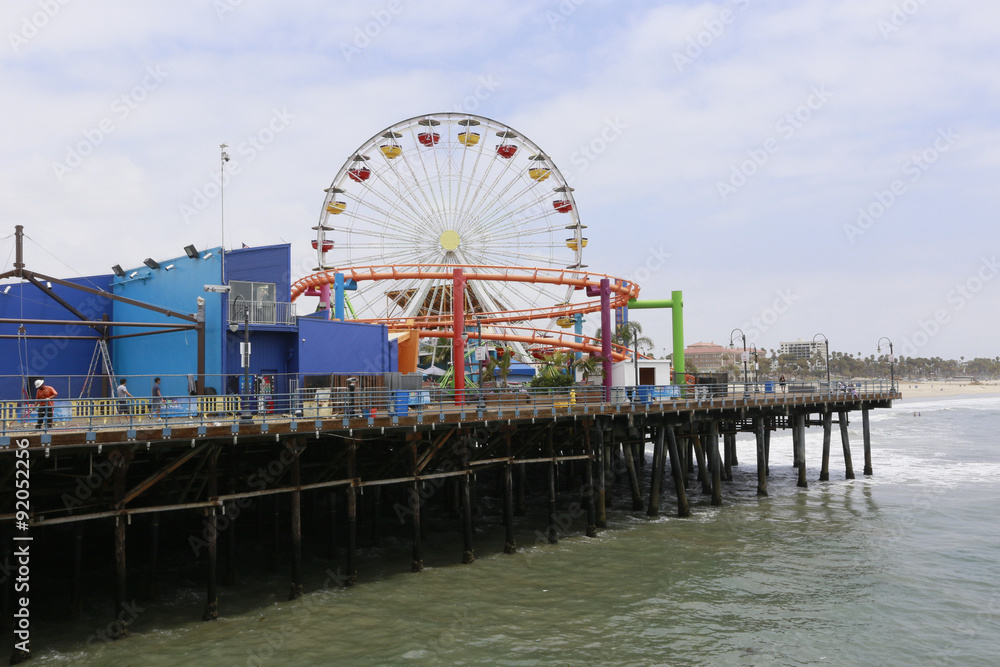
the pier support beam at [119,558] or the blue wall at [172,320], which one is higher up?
the blue wall at [172,320]

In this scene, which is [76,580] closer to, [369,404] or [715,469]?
[369,404]

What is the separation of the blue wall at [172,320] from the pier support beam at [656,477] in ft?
59.9

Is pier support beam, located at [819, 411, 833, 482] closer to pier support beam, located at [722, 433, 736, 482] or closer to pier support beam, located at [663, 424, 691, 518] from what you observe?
pier support beam, located at [722, 433, 736, 482]

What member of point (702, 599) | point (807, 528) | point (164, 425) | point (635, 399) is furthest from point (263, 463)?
point (807, 528)

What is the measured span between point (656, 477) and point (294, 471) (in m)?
17.9

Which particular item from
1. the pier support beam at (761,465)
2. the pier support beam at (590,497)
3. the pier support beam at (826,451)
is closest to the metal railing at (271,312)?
the pier support beam at (590,497)

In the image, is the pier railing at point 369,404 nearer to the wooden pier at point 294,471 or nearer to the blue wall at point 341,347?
the wooden pier at point 294,471

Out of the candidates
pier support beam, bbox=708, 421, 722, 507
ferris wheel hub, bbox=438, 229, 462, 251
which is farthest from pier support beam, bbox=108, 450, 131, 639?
ferris wheel hub, bbox=438, 229, 462, 251

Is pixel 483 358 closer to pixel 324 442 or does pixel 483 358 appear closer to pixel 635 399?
pixel 635 399

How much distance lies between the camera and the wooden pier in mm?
17141

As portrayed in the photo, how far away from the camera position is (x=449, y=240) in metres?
47.9

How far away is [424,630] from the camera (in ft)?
59.7

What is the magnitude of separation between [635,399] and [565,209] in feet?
69.0

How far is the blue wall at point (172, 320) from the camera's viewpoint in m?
27.6
